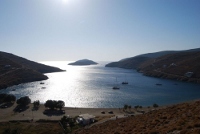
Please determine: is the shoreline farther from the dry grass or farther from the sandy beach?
the dry grass

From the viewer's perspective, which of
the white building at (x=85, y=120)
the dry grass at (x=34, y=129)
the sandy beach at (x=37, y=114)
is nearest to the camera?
the dry grass at (x=34, y=129)

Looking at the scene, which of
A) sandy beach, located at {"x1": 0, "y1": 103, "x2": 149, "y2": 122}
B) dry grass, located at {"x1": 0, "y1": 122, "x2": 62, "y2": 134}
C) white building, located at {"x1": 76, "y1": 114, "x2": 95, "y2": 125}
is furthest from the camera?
sandy beach, located at {"x1": 0, "y1": 103, "x2": 149, "y2": 122}

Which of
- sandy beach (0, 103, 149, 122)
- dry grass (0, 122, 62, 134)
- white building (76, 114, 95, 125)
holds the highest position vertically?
white building (76, 114, 95, 125)

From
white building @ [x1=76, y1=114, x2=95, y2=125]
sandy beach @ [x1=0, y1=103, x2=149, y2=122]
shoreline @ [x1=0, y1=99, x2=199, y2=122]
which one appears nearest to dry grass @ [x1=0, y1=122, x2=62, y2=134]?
white building @ [x1=76, y1=114, x2=95, y2=125]

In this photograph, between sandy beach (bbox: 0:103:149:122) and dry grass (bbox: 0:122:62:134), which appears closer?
dry grass (bbox: 0:122:62:134)

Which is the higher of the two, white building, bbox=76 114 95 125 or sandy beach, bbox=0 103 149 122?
white building, bbox=76 114 95 125

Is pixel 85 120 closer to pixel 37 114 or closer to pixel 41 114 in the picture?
pixel 41 114

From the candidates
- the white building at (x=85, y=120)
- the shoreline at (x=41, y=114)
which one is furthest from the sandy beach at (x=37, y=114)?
the white building at (x=85, y=120)

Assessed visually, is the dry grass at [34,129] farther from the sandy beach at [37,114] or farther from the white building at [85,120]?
the sandy beach at [37,114]

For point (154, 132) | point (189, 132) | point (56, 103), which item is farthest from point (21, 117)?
point (189, 132)

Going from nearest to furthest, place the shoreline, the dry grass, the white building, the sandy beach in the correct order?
the dry grass → the white building → the shoreline → the sandy beach

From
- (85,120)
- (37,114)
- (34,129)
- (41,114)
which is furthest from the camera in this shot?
(41,114)

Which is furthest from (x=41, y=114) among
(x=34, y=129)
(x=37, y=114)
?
(x=34, y=129)

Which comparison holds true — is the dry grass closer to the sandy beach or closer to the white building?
the white building
